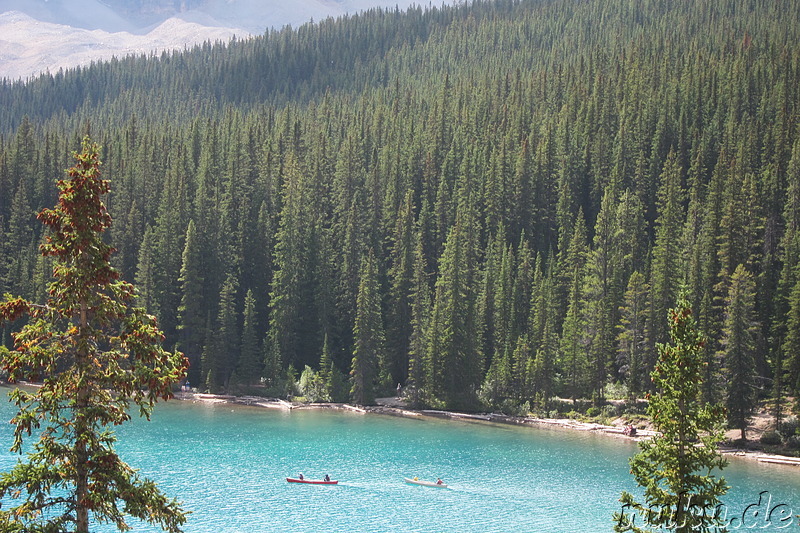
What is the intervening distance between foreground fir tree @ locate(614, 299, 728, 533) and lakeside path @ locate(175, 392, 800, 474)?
5214 cm

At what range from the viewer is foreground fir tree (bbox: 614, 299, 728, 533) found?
2394 cm

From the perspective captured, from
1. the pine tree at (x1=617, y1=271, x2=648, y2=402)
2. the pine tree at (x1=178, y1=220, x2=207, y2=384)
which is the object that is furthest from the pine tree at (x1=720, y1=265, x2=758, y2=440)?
the pine tree at (x1=178, y1=220, x2=207, y2=384)

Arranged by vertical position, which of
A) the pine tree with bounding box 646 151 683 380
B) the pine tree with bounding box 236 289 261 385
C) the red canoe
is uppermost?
the pine tree with bounding box 646 151 683 380

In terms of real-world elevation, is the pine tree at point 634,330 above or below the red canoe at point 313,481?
above

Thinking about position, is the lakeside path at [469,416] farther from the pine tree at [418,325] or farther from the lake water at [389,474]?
the pine tree at [418,325]

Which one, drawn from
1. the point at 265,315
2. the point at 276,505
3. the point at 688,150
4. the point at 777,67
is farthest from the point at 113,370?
the point at 777,67

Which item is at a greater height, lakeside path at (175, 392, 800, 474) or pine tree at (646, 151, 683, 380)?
pine tree at (646, 151, 683, 380)

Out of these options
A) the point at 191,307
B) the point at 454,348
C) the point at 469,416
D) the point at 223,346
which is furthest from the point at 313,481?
the point at 191,307

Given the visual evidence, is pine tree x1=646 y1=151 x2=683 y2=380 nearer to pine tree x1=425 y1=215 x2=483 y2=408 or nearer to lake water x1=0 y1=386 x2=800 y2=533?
lake water x1=0 y1=386 x2=800 y2=533

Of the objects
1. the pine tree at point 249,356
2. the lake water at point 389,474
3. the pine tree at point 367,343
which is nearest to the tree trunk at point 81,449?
the lake water at point 389,474

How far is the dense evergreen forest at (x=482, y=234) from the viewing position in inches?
3639

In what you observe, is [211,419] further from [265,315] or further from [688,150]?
[688,150]

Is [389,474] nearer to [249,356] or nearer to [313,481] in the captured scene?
[313,481]

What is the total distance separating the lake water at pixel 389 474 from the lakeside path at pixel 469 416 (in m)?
2.17
